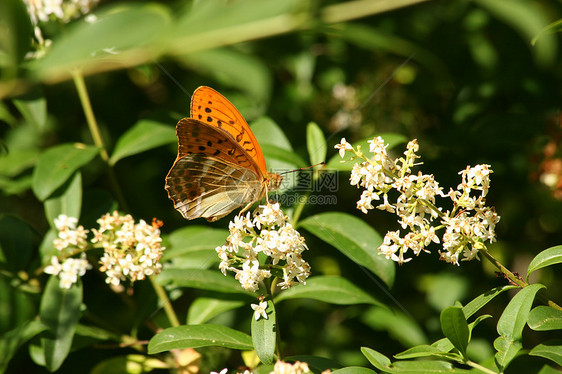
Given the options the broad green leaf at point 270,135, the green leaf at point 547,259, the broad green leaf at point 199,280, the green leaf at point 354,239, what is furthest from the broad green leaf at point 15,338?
the green leaf at point 547,259

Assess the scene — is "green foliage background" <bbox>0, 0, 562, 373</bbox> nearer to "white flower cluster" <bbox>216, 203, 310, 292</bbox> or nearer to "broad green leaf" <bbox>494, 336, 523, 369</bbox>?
"white flower cluster" <bbox>216, 203, 310, 292</bbox>

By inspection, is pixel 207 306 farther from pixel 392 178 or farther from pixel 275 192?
pixel 392 178

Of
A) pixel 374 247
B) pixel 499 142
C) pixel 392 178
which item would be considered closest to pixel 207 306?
pixel 374 247

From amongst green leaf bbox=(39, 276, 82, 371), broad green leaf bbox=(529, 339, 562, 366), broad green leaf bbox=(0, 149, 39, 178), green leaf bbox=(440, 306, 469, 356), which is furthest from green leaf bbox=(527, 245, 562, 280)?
broad green leaf bbox=(0, 149, 39, 178)

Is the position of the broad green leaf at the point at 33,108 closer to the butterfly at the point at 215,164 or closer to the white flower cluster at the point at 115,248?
the white flower cluster at the point at 115,248

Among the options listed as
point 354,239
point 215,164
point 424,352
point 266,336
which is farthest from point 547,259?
point 215,164

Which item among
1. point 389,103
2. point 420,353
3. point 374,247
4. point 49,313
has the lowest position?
point 49,313
